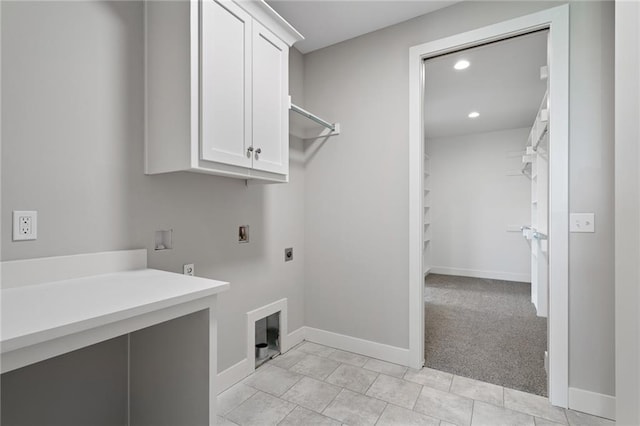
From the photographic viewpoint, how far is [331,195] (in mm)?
2619

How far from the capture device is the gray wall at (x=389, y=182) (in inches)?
67.2

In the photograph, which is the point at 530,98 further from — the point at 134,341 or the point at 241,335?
the point at 134,341

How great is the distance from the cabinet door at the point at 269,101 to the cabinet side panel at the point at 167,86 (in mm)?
410

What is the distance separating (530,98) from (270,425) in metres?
4.41

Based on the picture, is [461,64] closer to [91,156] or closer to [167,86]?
[167,86]

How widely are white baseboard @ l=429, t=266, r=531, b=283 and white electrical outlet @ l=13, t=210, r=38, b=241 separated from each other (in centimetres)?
582

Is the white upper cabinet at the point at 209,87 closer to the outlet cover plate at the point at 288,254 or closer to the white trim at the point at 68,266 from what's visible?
the white trim at the point at 68,266

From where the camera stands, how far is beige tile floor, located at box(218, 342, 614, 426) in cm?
164

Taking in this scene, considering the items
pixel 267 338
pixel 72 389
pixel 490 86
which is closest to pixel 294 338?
pixel 267 338

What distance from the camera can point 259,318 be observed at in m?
2.23

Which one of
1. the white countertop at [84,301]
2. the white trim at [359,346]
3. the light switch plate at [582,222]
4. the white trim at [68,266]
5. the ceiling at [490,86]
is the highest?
the ceiling at [490,86]

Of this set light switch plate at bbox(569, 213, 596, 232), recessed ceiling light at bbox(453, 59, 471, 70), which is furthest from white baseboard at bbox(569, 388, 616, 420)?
recessed ceiling light at bbox(453, 59, 471, 70)

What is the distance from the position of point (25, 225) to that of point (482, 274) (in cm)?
596

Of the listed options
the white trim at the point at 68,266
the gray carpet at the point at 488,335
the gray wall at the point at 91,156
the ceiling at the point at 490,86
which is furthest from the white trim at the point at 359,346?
the ceiling at the point at 490,86
